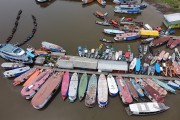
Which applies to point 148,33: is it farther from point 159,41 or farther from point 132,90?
point 132,90

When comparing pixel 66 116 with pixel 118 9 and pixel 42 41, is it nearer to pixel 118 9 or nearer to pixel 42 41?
pixel 42 41

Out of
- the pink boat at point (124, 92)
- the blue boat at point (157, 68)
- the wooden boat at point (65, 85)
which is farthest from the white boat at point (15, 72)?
the blue boat at point (157, 68)

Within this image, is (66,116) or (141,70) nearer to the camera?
(66,116)

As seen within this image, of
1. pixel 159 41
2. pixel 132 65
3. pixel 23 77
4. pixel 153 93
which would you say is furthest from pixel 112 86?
pixel 159 41

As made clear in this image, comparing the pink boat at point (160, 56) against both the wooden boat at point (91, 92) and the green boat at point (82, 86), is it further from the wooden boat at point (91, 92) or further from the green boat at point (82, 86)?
the green boat at point (82, 86)

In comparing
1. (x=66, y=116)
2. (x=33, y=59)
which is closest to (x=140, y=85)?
(x=66, y=116)

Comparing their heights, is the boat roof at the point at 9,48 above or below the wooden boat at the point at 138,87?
above
